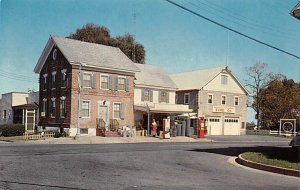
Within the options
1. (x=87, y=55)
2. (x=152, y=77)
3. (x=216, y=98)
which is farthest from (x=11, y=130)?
(x=216, y=98)

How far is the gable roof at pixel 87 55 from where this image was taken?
3344cm

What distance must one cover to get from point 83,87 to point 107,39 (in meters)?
18.5

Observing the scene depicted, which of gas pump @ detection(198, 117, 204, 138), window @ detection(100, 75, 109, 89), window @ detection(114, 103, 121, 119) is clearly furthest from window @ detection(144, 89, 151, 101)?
gas pump @ detection(198, 117, 204, 138)

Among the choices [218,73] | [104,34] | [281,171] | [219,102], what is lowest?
[281,171]

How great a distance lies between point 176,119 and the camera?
41.7 m

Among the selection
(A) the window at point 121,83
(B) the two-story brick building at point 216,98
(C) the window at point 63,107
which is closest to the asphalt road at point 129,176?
(C) the window at point 63,107

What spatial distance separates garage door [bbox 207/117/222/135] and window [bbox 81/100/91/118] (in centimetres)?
1603

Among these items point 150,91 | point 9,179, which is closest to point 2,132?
point 150,91

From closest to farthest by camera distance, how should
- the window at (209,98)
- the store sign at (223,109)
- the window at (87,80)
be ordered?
the window at (87,80)
the window at (209,98)
the store sign at (223,109)

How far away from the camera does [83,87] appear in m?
33.5

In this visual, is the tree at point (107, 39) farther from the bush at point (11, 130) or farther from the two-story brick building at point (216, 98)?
the bush at point (11, 130)

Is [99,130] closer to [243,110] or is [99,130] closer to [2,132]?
[2,132]

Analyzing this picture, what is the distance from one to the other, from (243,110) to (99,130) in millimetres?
21382

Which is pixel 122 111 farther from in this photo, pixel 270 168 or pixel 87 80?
pixel 270 168
